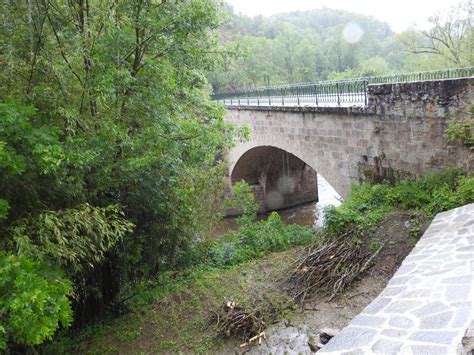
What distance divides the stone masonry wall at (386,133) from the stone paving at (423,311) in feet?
10.9

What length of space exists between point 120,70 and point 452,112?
229 inches

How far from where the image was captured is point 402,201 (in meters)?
7.48

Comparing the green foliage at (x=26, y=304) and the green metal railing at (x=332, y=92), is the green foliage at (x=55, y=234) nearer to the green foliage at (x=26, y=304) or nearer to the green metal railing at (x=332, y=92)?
the green foliage at (x=26, y=304)

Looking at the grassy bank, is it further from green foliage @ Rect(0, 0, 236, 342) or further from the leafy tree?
the leafy tree

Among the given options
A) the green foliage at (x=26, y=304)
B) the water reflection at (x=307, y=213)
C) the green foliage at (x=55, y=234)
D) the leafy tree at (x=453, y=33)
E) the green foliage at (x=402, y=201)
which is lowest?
the water reflection at (x=307, y=213)

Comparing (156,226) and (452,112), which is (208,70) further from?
(452,112)

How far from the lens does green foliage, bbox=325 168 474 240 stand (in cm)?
667

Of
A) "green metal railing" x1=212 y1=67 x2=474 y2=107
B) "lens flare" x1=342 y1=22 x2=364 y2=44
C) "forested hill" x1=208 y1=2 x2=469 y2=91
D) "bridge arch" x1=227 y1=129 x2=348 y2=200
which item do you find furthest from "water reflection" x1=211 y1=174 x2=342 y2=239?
"lens flare" x1=342 y1=22 x2=364 y2=44

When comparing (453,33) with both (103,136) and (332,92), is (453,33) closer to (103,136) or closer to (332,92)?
(332,92)

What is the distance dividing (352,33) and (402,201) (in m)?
56.1

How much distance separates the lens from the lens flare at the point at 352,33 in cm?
5180

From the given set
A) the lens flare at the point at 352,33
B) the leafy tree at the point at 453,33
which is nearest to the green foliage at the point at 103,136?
the leafy tree at the point at 453,33

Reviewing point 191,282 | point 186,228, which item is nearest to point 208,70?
point 186,228

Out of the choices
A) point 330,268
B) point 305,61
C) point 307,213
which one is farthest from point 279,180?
point 305,61
